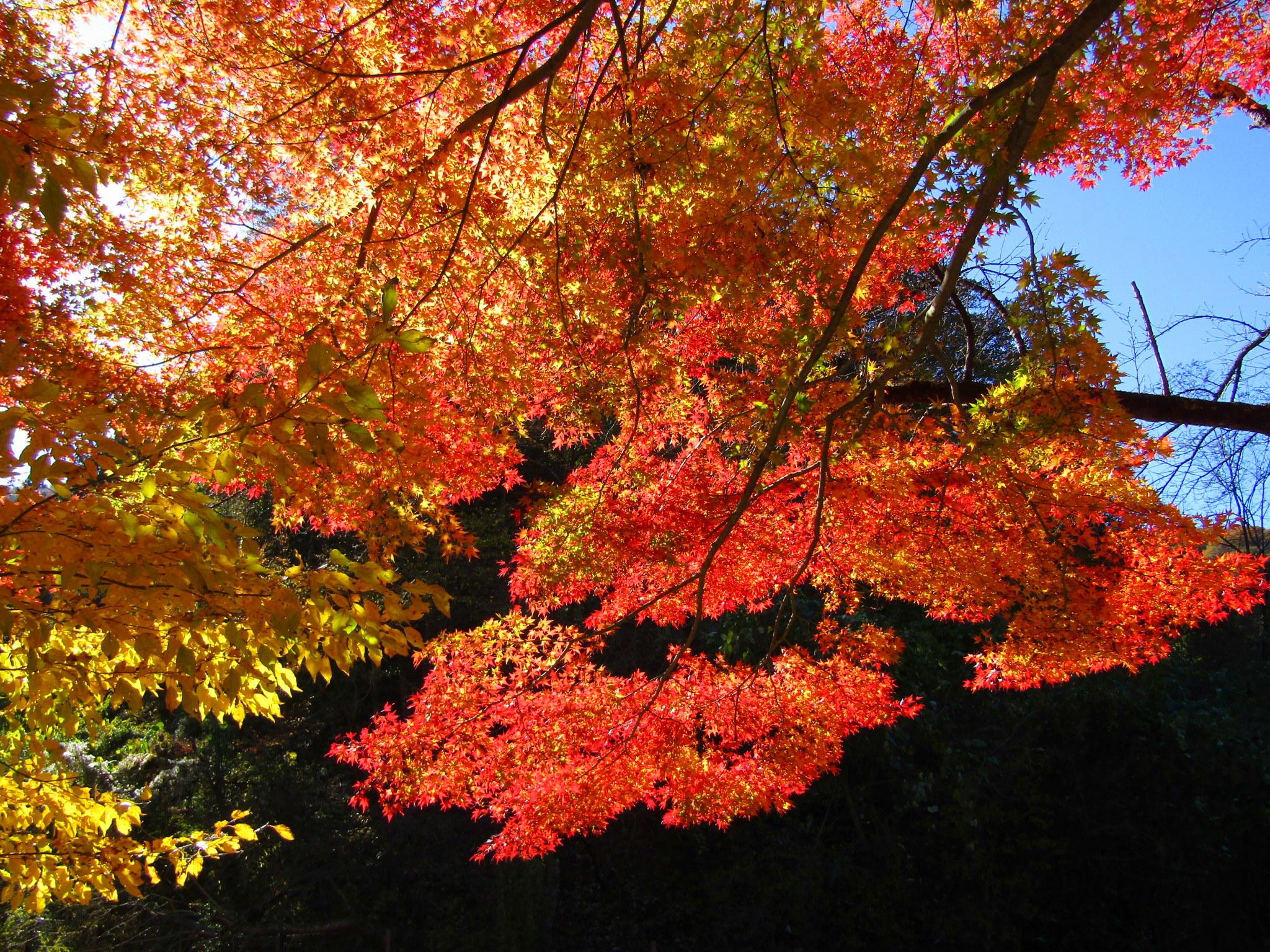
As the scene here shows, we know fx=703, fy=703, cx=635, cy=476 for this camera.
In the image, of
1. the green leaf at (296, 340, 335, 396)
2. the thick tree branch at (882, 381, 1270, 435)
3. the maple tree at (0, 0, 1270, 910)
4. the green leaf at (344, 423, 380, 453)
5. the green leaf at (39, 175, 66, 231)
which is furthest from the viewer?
the thick tree branch at (882, 381, 1270, 435)

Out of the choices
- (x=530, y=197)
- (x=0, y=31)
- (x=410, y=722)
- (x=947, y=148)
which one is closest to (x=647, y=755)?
(x=410, y=722)

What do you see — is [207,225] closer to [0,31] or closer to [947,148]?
[0,31]

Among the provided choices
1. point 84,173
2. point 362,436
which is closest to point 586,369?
point 362,436

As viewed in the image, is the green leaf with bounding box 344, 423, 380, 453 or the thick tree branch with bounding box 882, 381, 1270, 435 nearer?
the green leaf with bounding box 344, 423, 380, 453

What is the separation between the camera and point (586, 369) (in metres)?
3.85

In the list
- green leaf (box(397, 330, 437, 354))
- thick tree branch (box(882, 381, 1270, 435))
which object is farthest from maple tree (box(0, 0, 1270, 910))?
green leaf (box(397, 330, 437, 354))

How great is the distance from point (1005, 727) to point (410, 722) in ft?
20.0

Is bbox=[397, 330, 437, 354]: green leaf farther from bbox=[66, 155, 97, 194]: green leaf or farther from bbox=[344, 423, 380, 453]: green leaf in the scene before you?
bbox=[66, 155, 97, 194]: green leaf

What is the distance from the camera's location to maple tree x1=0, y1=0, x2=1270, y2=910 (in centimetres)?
189

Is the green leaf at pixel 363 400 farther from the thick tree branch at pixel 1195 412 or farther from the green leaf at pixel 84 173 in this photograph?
the thick tree branch at pixel 1195 412

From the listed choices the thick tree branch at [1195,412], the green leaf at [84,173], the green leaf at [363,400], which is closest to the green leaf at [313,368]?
the green leaf at [363,400]

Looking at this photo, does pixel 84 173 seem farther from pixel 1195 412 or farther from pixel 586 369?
pixel 1195 412

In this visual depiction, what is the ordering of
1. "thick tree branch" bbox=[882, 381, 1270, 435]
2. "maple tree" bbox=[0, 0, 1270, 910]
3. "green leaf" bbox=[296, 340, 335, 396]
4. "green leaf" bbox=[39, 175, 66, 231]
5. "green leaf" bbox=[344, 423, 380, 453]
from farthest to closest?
1. "thick tree branch" bbox=[882, 381, 1270, 435]
2. "maple tree" bbox=[0, 0, 1270, 910]
3. "green leaf" bbox=[344, 423, 380, 453]
4. "green leaf" bbox=[296, 340, 335, 396]
5. "green leaf" bbox=[39, 175, 66, 231]

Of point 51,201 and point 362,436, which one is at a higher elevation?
point 51,201
